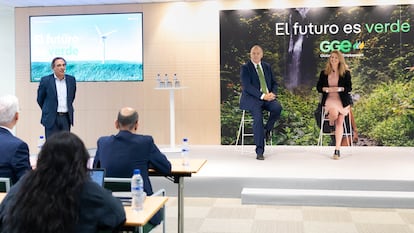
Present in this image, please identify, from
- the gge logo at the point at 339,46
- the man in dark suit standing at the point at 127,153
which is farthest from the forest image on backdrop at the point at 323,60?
the man in dark suit standing at the point at 127,153

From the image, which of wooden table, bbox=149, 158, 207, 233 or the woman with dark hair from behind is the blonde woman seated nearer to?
wooden table, bbox=149, 158, 207, 233

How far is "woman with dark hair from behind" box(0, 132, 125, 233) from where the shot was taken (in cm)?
170

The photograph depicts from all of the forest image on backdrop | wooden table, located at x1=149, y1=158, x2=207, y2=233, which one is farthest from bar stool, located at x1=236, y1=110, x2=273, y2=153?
wooden table, located at x1=149, y1=158, x2=207, y2=233

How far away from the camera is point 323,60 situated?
8.26 m

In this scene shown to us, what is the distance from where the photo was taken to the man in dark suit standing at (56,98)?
5.76 meters

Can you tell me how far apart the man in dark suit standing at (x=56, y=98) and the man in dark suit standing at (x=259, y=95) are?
94.2 inches

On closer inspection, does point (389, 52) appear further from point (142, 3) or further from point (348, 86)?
point (142, 3)

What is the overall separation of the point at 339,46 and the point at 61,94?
477 cm

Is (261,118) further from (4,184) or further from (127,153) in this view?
(4,184)

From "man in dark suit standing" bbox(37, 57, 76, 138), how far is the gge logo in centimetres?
442

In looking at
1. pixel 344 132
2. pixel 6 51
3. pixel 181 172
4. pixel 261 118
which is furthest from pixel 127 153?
pixel 6 51

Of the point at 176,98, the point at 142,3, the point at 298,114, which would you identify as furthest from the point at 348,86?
the point at 142,3

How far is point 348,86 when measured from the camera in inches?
269

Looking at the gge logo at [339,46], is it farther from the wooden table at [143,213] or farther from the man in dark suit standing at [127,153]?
the wooden table at [143,213]
